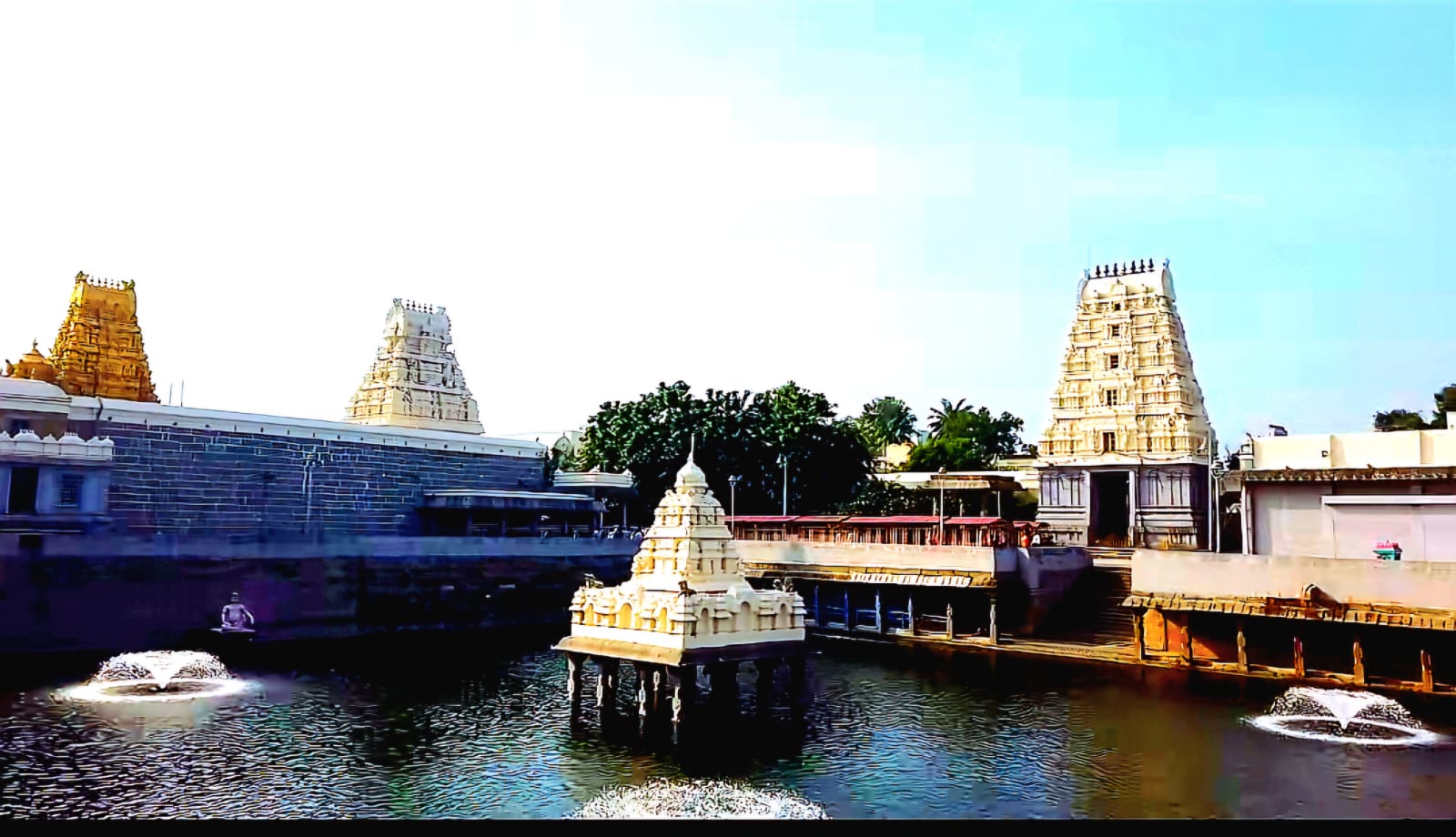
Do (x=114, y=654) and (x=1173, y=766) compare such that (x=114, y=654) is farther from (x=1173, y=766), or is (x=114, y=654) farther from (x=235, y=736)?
(x=1173, y=766)

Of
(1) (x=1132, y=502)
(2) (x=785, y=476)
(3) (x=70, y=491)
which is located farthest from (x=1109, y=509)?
(3) (x=70, y=491)

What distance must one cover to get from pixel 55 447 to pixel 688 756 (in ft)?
85.5

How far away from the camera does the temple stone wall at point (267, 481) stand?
3831cm

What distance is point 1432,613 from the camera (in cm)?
2677

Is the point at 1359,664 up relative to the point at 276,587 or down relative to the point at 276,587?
down

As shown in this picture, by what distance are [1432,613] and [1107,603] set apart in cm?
1126

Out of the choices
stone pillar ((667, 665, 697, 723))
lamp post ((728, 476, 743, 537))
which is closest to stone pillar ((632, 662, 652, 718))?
stone pillar ((667, 665, 697, 723))

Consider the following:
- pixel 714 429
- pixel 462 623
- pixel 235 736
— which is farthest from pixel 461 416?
pixel 235 736

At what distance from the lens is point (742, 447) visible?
174 ft

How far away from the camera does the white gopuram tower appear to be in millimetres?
22189

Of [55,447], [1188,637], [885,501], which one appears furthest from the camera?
[885,501]

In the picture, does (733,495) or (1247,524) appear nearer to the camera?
(1247,524)

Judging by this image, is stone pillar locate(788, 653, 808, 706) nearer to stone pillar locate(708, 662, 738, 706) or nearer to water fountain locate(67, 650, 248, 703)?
stone pillar locate(708, 662, 738, 706)

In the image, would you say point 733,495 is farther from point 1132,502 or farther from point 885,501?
point 1132,502
